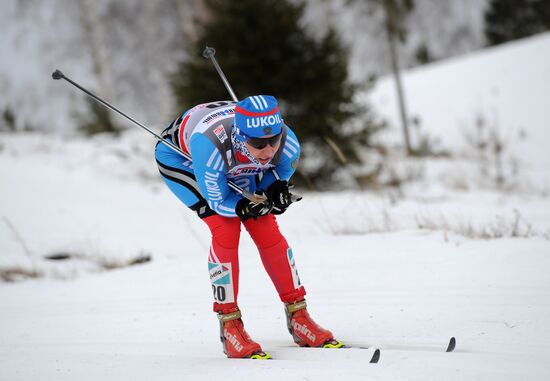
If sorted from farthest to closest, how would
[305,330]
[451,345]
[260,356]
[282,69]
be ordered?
[282,69] < [305,330] < [260,356] < [451,345]

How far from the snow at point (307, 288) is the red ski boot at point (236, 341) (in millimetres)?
104

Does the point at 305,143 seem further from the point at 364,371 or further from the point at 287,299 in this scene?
the point at 364,371

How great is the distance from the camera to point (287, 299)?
378cm

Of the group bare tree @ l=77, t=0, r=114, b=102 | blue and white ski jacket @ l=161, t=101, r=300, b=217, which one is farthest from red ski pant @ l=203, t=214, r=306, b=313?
bare tree @ l=77, t=0, r=114, b=102

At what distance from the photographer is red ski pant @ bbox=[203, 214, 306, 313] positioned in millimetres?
3629

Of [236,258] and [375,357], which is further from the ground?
[236,258]

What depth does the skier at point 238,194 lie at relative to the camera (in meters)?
3.41

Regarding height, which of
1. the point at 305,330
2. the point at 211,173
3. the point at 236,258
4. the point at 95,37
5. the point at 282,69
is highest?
the point at 95,37

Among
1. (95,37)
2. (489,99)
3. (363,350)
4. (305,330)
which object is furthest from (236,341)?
(489,99)

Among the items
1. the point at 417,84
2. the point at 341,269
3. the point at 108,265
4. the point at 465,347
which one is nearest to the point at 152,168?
the point at 108,265

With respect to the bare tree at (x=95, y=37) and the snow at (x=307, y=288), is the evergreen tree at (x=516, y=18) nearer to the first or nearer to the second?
the bare tree at (x=95, y=37)

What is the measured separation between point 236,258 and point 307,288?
163 centimetres

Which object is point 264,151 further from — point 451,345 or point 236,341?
point 451,345

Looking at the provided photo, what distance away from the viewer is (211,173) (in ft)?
11.3
